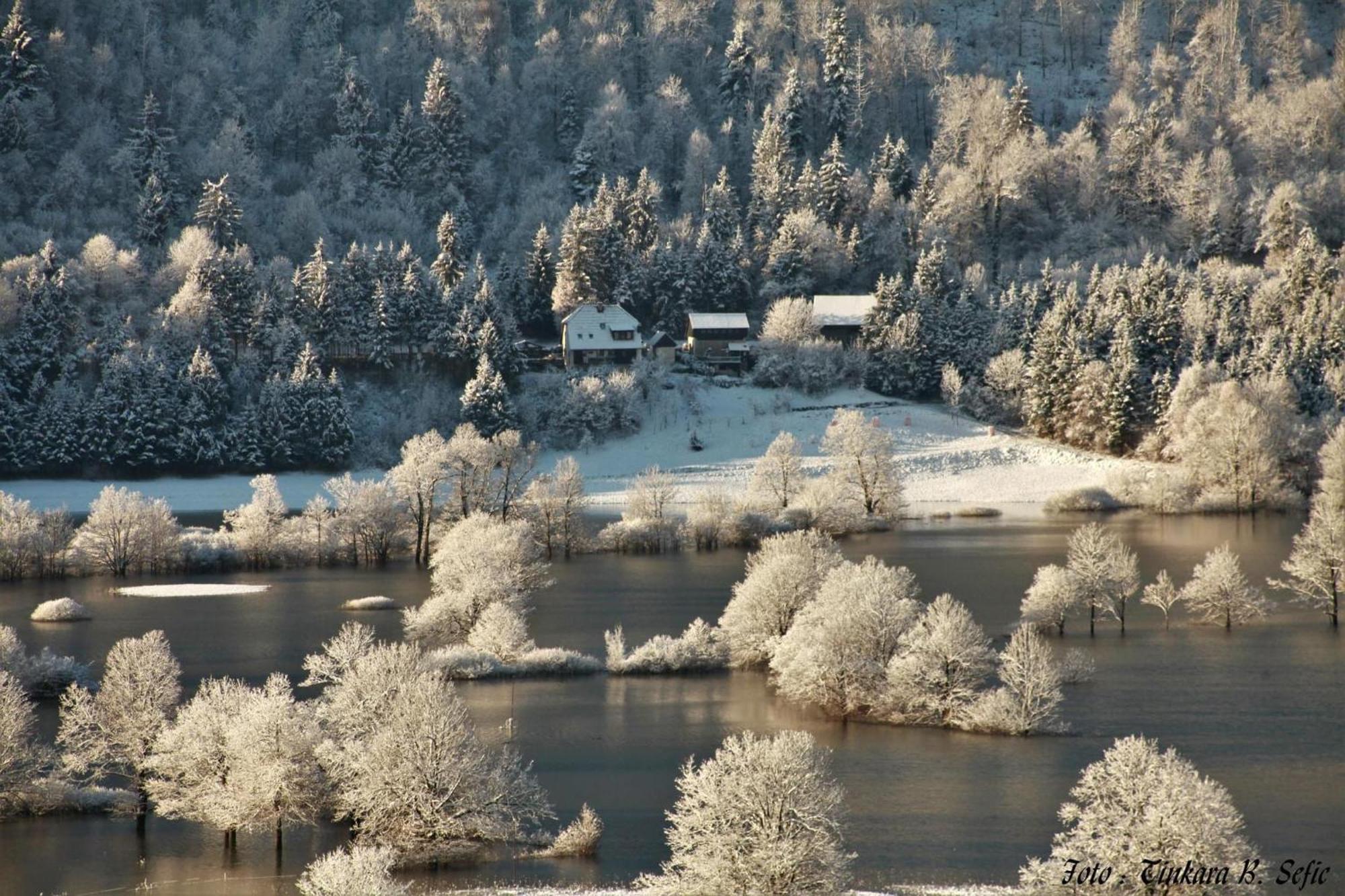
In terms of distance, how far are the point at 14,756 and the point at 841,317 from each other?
245 feet

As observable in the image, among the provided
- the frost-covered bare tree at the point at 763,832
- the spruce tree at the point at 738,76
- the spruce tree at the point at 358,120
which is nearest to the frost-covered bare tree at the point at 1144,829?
the frost-covered bare tree at the point at 763,832

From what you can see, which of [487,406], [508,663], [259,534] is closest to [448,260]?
[487,406]

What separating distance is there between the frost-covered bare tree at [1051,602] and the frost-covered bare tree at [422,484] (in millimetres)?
28349

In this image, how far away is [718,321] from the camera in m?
100

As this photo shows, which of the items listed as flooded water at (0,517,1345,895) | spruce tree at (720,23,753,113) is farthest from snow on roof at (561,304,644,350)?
spruce tree at (720,23,753,113)

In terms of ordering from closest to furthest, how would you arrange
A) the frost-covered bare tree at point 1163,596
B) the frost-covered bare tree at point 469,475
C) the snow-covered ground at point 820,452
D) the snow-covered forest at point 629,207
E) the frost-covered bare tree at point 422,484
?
the frost-covered bare tree at point 1163,596 < the frost-covered bare tree at point 422,484 < the frost-covered bare tree at point 469,475 < the snow-covered ground at point 820,452 < the snow-covered forest at point 629,207

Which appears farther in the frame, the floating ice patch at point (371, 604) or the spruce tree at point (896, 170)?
the spruce tree at point (896, 170)

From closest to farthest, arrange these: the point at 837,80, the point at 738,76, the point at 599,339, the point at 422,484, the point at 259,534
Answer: the point at 259,534
the point at 422,484
the point at 599,339
the point at 837,80
the point at 738,76

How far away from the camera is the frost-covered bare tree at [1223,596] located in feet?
161

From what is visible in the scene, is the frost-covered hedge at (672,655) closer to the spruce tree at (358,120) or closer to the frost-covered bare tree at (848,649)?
the frost-covered bare tree at (848,649)

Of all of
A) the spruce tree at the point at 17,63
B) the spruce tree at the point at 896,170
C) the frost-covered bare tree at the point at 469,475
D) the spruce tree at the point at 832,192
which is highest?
the spruce tree at the point at 17,63

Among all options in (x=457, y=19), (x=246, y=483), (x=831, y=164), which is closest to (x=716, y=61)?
(x=457, y=19)

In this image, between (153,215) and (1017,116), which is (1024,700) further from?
(1017,116)

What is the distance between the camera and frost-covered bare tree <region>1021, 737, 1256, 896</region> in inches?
1005
